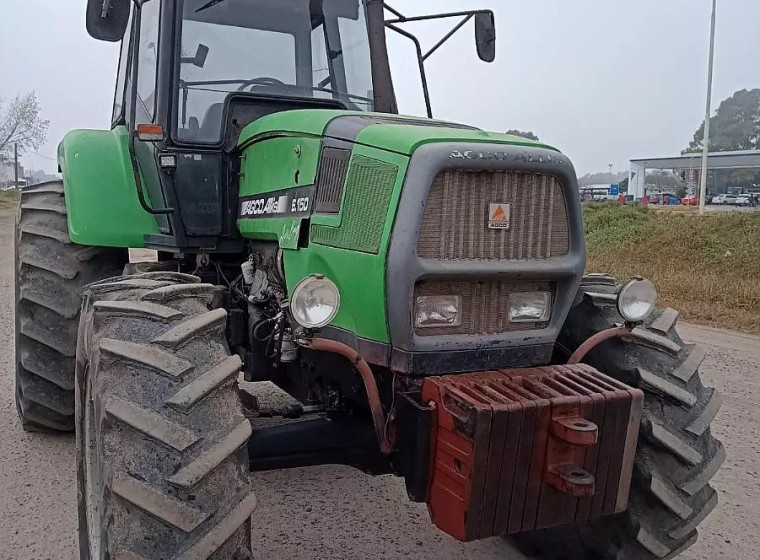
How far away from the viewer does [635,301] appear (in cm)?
317

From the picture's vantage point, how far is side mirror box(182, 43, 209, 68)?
3994 millimetres

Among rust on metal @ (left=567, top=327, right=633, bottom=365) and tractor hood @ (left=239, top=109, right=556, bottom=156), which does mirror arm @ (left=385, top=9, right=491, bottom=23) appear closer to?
tractor hood @ (left=239, top=109, right=556, bottom=156)

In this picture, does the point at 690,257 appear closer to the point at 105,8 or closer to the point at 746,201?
the point at 105,8

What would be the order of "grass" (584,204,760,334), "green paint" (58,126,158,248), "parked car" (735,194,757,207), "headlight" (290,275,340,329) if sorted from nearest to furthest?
1. "headlight" (290,275,340,329)
2. "green paint" (58,126,158,248)
3. "grass" (584,204,760,334)
4. "parked car" (735,194,757,207)

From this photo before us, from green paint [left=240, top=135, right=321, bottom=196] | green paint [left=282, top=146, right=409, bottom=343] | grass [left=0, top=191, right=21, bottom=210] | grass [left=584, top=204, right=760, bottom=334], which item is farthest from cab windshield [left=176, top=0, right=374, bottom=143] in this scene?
grass [left=0, top=191, right=21, bottom=210]

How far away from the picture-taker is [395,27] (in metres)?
4.39

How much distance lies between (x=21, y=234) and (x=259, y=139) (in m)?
2.03

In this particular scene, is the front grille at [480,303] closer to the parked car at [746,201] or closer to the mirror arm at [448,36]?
the mirror arm at [448,36]

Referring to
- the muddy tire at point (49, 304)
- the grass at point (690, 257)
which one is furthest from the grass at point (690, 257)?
the muddy tire at point (49, 304)

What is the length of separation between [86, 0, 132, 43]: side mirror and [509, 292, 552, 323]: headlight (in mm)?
2371

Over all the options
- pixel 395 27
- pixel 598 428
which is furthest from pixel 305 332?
pixel 395 27

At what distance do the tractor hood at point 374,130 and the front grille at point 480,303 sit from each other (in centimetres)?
52

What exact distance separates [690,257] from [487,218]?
12.5 m

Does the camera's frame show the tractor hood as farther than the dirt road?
No
